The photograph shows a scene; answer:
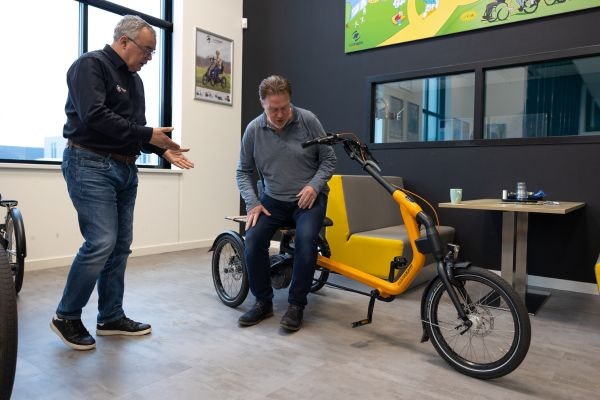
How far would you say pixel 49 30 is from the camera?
391cm

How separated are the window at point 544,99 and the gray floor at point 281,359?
4.39ft

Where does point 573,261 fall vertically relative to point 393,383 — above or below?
above

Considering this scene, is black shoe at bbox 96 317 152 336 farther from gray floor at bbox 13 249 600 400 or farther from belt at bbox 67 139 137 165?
belt at bbox 67 139 137 165

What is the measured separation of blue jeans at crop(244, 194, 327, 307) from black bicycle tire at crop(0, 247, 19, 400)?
4.09 feet

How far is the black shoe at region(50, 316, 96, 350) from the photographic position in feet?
6.45

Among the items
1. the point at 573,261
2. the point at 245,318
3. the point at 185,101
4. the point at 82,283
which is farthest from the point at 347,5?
the point at 82,283

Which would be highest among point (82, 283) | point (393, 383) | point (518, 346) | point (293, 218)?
point (293, 218)

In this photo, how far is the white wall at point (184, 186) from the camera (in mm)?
3682

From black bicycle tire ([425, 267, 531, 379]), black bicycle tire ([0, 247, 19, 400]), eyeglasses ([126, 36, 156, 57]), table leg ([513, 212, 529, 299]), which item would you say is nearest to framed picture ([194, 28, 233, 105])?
eyeglasses ([126, 36, 156, 57])

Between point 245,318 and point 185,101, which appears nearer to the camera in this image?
point 245,318

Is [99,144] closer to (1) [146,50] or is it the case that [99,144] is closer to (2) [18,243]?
(1) [146,50]

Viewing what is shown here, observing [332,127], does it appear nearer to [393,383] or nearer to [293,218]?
[293,218]

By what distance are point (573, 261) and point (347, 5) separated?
2.93 metres

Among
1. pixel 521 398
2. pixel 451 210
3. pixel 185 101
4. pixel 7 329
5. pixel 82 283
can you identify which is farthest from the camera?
pixel 185 101
